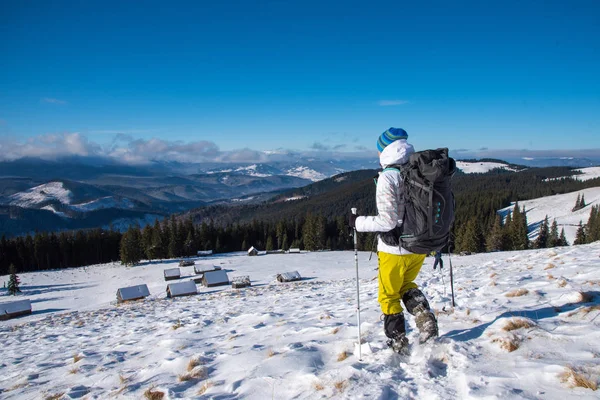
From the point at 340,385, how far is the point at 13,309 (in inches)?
1913

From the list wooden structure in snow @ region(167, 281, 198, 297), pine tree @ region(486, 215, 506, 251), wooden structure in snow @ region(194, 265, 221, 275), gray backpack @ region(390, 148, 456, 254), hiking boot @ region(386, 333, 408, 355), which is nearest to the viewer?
gray backpack @ region(390, 148, 456, 254)

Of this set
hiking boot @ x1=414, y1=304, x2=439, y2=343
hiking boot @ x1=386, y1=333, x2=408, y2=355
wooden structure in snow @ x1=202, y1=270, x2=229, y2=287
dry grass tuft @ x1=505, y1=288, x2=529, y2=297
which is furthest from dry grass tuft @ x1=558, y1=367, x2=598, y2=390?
wooden structure in snow @ x1=202, y1=270, x2=229, y2=287

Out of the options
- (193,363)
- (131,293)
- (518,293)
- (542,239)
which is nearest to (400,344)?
(193,363)

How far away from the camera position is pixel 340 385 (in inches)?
153

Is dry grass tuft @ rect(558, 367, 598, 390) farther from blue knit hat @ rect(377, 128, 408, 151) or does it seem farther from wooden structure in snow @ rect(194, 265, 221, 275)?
wooden structure in snow @ rect(194, 265, 221, 275)

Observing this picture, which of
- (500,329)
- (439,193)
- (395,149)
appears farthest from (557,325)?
(395,149)

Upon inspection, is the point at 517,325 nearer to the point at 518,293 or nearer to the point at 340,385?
the point at 518,293

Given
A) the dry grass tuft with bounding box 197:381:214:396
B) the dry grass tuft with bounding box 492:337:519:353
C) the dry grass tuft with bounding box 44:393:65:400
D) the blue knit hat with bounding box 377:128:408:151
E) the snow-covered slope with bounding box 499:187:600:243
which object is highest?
the blue knit hat with bounding box 377:128:408:151

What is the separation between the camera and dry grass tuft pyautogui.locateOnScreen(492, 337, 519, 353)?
434cm

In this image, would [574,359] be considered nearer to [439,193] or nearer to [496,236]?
[439,193]

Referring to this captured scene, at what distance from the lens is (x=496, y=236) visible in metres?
63.1

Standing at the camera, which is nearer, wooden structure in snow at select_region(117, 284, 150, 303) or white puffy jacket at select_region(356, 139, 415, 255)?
white puffy jacket at select_region(356, 139, 415, 255)

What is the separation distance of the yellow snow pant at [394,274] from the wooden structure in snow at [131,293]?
129ft

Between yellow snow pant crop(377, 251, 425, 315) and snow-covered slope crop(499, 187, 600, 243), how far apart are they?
110 meters
